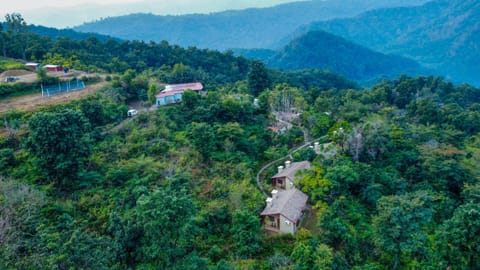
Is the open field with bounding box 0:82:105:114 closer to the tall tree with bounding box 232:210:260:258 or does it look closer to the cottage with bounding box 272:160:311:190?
the cottage with bounding box 272:160:311:190

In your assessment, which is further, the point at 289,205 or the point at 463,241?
the point at 289,205

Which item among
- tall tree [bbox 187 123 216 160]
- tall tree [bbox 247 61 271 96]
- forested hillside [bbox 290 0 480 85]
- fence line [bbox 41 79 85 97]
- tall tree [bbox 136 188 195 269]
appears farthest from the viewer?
forested hillside [bbox 290 0 480 85]

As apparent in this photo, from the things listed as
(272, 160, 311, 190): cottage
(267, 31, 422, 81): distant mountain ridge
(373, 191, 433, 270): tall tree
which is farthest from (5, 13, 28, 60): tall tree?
(267, 31, 422, 81): distant mountain ridge

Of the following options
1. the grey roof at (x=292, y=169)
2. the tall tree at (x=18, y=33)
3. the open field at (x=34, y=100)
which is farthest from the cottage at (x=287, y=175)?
the tall tree at (x=18, y=33)

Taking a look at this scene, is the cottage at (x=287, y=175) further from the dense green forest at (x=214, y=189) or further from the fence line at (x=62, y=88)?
the fence line at (x=62, y=88)

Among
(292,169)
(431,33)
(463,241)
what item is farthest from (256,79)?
(431,33)

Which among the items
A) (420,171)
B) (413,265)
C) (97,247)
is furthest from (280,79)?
(97,247)

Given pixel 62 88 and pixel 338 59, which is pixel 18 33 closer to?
pixel 62 88
